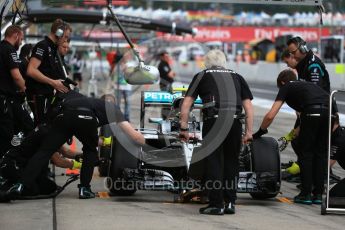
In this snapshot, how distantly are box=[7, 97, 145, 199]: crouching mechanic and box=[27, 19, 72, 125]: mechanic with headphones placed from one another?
0.89m

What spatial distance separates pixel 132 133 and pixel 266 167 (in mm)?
1553

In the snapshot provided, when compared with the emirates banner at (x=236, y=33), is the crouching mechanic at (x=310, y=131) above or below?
below

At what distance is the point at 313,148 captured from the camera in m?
9.17

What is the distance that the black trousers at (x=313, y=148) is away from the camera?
358 inches

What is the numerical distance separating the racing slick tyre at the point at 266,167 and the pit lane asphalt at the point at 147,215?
0.55ft

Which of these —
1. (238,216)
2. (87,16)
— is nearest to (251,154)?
(238,216)

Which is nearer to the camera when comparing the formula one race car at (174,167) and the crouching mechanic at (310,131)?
the formula one race car at (174,167)

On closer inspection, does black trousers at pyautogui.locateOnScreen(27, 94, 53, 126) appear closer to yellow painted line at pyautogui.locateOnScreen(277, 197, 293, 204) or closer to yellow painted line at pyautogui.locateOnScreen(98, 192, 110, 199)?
yellow painted line at pyautogui.locateOnScreen(98, 192, 110, 199)

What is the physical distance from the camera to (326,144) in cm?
917

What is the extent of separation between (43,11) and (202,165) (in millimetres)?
9969

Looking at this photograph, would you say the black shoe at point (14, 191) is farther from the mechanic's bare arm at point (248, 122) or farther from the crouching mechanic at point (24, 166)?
the mechanic's bare arm at point (248, 122)

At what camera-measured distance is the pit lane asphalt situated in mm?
7504


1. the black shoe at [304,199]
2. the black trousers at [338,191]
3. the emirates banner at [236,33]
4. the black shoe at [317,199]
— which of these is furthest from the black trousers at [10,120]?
the emirates banner at [236,33]

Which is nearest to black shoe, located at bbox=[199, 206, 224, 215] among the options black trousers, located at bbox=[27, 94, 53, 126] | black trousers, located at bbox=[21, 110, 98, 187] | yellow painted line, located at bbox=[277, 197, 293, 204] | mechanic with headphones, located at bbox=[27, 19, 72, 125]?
yellow painted line, located at bbox=[277, 197, 293, 204]
